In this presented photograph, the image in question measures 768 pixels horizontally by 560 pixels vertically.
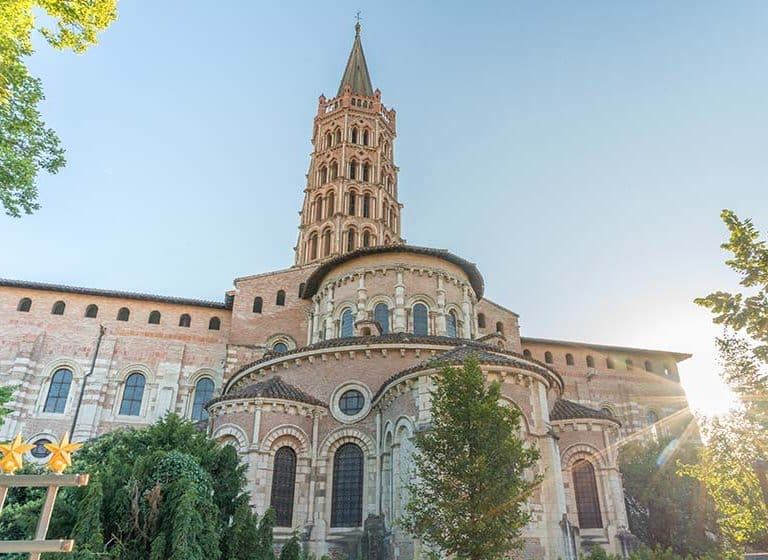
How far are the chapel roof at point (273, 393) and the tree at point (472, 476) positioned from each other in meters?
7.88

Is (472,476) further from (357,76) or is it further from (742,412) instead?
(357,76)

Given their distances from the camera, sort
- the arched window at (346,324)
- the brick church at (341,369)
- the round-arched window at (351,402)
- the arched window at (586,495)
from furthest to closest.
Answer: the arched window at (346,324), the round-arched window at (351,402), the arched window at (586,495), the brick church at (341,369)

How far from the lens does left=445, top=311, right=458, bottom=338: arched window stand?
26.2 meters

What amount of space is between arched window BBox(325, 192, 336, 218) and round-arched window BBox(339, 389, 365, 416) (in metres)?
21.0

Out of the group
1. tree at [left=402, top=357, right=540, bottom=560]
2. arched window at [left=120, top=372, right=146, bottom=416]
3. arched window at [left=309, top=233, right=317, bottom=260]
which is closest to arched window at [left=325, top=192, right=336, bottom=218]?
arched window at [left=309, top=233, right=317, bottom=260]

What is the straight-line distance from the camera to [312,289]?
31.5 metres

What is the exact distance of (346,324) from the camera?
27031 millimetres

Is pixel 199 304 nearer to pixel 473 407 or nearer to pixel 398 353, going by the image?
pixel 398 353

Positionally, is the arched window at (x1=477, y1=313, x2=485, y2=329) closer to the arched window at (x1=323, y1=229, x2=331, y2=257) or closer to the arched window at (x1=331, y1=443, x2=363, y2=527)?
the arched window at (x1=323, y1=229, x2=331, y2=257)

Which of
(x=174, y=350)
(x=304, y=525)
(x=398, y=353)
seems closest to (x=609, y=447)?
(x=398, y=353)

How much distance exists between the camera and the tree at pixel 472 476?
11914mm

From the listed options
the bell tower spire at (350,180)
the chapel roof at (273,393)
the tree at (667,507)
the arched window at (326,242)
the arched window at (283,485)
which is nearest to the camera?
the arched window at (283,485)

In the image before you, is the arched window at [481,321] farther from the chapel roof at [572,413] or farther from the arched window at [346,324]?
the chapel roof at [572,413]

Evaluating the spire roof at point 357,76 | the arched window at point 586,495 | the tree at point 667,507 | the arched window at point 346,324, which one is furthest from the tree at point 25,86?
the spire roof at point 357,76
